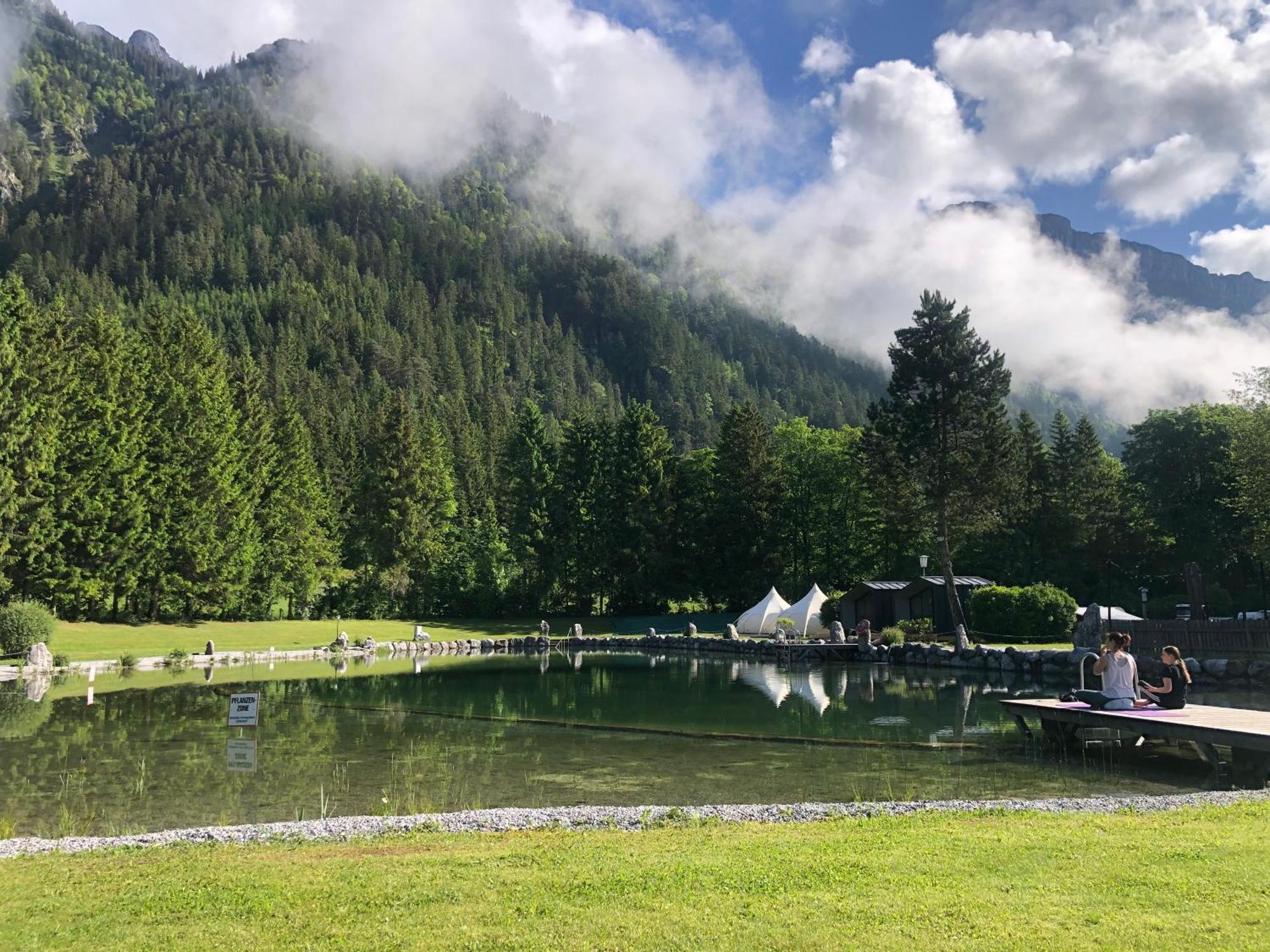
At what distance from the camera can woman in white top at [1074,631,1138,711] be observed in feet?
49.1

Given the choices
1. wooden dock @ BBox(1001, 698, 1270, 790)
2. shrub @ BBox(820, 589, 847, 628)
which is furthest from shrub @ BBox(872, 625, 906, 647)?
wooden dock @ BBox(1001, 698, 1270, 790)

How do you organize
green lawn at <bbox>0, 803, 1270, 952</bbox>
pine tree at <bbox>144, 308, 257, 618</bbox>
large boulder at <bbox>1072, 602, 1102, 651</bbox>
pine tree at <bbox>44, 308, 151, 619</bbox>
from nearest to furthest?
green lawn at <bbox>0, 803, 1270, 952</bbox>
large boulder at <bbox>1072, 602, 1102, 651</bbox>
pine tree at <bbox>44, 308, 151, 619</bbox>
pine tree at <bbox>144, 308, 257, 618</bbox>

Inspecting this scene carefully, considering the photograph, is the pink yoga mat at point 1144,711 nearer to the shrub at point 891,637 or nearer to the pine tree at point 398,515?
the shrub at point 891,637

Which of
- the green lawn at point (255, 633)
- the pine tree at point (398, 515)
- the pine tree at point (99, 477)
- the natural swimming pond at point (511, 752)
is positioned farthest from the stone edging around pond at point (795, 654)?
the pine tree at point (398, 515)

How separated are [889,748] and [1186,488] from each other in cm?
5473

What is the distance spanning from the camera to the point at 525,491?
70.1 meters

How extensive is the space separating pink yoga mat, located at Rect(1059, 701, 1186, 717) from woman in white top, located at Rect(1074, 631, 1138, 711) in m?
0.15

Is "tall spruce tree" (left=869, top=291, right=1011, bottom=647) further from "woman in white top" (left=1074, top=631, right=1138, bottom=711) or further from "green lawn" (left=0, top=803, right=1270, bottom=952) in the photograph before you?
"green lawn" (left=0, top=803, right=1270, bottom=952)

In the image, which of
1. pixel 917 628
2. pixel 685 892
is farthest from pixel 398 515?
pixel 685 892

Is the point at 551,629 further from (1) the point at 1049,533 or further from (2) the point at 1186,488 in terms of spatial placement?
(2) the point at 1186,488

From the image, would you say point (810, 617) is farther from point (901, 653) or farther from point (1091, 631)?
point (1091, 631)

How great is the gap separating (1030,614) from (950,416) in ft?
38.5

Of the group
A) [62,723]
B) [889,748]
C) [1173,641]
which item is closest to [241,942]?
[889,748]

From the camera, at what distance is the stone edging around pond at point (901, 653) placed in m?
25.1
